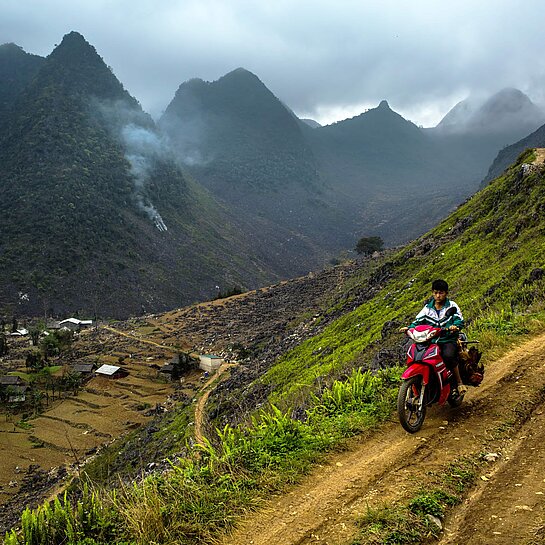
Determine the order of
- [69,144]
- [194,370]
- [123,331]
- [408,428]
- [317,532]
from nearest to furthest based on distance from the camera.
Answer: [317,532]
[408,428]
[194,370]
[123,331]
[69,144]

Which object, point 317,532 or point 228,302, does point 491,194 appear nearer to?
point 317,532

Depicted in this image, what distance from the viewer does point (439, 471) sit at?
5.48 m

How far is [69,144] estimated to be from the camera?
506 ft

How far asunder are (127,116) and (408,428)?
206561mm

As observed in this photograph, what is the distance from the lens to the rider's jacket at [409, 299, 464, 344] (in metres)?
7.14

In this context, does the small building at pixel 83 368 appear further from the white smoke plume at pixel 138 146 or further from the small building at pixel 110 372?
the white smoke plume at pixel 138 146

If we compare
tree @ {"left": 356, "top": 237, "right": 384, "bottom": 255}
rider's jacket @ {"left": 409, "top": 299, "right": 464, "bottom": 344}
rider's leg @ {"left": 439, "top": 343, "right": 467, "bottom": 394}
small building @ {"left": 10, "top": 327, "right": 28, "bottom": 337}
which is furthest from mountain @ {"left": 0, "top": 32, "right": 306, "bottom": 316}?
rider's leg @ {"left": 439, "top": 343, "right": 467, "bottom": 394}

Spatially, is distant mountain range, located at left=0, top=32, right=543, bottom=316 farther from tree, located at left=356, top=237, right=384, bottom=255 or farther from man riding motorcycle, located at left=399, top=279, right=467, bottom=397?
man riding motorcycle, located at left=399, top=279, right=467, bottom=397

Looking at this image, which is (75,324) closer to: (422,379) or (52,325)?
(52,325)

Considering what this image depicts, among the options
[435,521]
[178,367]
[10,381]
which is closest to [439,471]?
[435,521]

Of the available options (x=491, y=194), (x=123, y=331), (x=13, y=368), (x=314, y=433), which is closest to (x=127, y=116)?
(x=123, y=331)

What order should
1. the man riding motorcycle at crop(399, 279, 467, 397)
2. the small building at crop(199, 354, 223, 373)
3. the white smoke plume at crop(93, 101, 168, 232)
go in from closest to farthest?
the man riding motorcycle at crop(399, 279, 467, 397) < the small building at crop(199, 354, 223, 373) < the white smoke plume at crop(93, 101, 168, 232)

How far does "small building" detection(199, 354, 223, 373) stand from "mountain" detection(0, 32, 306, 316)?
59327 mm

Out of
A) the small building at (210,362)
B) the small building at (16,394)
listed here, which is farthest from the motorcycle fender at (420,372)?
the small building at (16,394)
